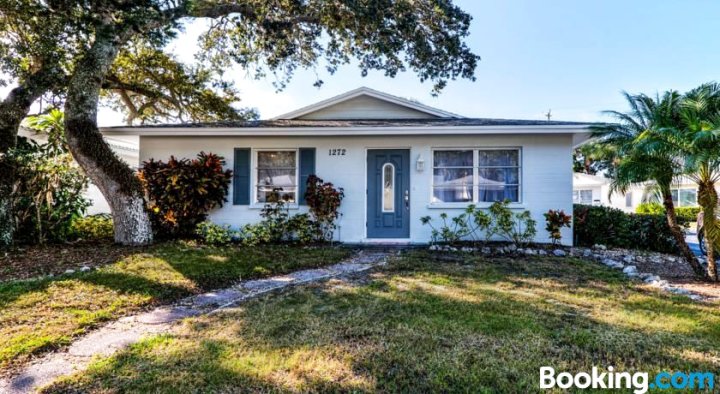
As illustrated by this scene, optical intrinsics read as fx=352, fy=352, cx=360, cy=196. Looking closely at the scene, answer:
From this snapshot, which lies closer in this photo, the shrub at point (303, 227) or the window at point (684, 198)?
the shrub at point (303, 227)

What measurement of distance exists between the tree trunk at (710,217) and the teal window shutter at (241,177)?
8569 millimetres

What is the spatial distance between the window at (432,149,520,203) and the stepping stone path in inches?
146

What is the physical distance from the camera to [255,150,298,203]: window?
8.74m

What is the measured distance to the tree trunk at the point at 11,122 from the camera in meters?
6.79

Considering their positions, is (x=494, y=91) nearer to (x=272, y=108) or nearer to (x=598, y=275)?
(x=272, y=108)

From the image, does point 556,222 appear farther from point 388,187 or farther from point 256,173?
point 256,173

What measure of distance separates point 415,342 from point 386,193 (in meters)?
5.77

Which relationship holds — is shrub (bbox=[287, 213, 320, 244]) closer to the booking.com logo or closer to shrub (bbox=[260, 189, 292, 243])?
shrub (bbox=[260, 189, 292, 243])

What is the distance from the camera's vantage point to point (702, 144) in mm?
4762

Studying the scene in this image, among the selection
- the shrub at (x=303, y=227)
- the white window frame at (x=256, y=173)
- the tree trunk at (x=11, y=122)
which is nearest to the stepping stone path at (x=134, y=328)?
the shrub at (x=303, y=227)

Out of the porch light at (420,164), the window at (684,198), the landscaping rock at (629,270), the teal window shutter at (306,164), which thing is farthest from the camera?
the window at (684,198)

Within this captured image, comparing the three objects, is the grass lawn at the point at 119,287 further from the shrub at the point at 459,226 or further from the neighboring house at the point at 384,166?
the shrub at the point at 459,226

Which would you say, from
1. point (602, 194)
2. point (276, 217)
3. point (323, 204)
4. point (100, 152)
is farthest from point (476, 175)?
point (602, 194)

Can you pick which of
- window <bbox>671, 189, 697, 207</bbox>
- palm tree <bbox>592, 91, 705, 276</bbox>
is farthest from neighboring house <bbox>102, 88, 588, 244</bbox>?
window <bbox>671, 189, 697, 207</bbox>
